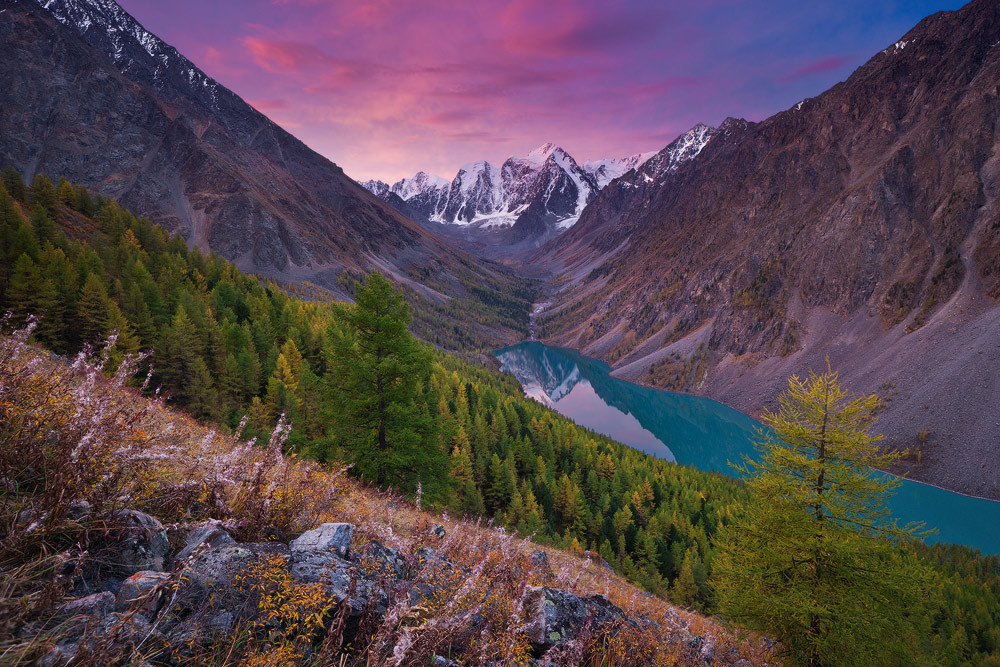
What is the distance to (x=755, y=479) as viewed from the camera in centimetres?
1282

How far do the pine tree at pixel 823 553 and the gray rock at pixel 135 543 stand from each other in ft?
44.8

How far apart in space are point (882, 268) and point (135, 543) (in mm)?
163116

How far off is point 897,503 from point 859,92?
17120 centimetres

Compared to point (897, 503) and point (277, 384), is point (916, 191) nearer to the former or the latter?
point (897, 503)

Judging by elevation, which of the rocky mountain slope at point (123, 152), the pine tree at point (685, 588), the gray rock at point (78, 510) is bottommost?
the pine tree at point (685, 588)

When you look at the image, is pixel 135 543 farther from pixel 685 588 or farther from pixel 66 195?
pixel 66 195

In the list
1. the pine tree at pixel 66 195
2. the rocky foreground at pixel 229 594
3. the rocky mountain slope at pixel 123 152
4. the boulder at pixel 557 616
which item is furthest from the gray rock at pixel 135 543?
the rocky mountain slope at pixel 123 152

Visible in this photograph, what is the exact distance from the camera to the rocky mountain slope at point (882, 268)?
Result: 269 feet

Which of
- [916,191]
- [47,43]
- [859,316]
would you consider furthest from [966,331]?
[47,43]

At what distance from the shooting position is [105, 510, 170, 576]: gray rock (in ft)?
11.5

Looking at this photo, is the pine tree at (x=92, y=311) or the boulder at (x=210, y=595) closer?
the boulder at (x=210, y=595)

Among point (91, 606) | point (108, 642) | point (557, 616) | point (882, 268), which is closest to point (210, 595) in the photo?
point (91, 606)

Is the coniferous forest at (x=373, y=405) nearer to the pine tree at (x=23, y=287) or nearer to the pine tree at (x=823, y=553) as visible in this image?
the pine tree at (x=23, y=287)

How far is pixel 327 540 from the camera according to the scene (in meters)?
4.92
